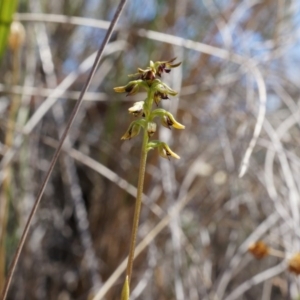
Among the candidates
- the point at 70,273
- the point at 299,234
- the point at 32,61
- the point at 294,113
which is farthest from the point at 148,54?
the point at 299,234

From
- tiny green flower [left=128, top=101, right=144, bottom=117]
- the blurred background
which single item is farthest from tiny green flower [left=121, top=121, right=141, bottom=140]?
the blurred background

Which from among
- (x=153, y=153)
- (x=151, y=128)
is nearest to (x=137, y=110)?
(x=151, y=128)

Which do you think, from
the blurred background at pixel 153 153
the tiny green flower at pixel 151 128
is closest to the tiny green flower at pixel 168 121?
the tiny green flower at pixel 151 128

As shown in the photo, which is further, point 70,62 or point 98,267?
point 70,62

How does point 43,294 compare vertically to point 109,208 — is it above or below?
below

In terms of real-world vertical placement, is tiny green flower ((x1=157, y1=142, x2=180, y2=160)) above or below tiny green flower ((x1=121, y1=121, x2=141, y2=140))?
below

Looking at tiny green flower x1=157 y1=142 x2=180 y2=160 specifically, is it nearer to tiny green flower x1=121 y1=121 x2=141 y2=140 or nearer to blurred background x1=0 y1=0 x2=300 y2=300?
tiny green flower x1=121 y1=121 x2=141 y2=140

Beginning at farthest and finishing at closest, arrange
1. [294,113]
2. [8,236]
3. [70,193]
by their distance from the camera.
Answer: [70,193]
[8,236]
[294,113]

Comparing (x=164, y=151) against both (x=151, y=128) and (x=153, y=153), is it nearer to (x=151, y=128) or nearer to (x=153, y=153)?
(x=151, y=128)

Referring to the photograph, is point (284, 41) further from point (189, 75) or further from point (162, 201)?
point (162, 201)
